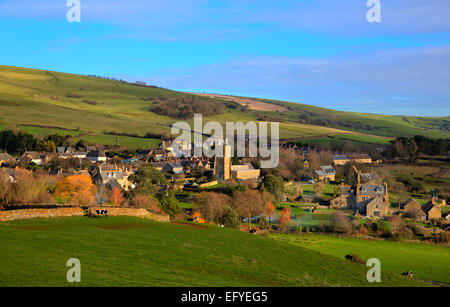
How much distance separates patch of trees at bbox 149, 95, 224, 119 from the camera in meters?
171

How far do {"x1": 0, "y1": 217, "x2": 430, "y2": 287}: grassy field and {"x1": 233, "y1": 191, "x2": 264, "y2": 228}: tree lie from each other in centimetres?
2944

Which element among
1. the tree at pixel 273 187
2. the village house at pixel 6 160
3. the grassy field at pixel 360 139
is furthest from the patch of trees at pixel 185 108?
the tree at pixel 273 187

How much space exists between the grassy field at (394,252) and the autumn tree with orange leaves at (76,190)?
22.2 m

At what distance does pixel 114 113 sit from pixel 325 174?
87027mm

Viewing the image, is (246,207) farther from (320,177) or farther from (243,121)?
(243,121)

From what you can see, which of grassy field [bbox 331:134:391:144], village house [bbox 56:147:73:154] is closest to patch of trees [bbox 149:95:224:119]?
grassy field [bbox 331:134:391:144]

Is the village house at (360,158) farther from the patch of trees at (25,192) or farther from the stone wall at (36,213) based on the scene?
the stone wall at (36,213)

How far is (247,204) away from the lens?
5841 cm

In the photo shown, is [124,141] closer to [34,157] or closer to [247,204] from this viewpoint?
[34,157]

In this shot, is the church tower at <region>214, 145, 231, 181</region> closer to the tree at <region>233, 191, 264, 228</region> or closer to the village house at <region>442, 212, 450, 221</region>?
the tree at <region>233, 191, 264, 228</region>

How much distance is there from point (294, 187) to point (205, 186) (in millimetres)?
15638

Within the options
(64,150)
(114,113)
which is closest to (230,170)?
(64,150)
